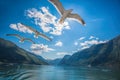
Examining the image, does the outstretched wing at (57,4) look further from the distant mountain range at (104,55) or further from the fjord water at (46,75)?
the distant mountain range at (104,55)

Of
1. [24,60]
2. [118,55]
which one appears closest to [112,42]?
[118,55]

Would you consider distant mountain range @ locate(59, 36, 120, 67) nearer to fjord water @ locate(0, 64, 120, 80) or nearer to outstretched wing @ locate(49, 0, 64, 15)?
fjord water @ locate(0, 64, 120, 80)

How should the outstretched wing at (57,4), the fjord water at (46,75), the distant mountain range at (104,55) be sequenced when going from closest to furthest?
the outstretched wing at (57,4)
the fjord water at (46,75)
the distant mountain range at (104,55)

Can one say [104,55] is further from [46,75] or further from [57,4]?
[57,4]

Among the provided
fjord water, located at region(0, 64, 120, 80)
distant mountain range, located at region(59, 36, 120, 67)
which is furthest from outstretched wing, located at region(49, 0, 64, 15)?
distant mountain range, located at region(59, 36, 120, 67)

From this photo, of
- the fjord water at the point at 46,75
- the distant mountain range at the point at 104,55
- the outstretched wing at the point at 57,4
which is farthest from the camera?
the distant mountain range at the point at 104,55

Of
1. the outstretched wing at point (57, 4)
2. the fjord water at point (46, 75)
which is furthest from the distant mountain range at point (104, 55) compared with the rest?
the outstretched wing at point (57, 4)

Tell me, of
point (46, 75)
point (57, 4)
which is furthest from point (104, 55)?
point (57, 4)

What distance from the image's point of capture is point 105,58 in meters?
70.4

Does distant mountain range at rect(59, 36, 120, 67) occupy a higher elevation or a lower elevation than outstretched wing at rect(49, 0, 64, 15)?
higher

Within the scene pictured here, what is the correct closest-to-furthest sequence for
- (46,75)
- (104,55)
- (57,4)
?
(57,4), (46,75), (104,55)

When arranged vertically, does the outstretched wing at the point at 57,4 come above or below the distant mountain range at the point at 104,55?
below

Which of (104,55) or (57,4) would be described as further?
(104,55)

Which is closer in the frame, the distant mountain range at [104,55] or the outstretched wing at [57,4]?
the outstretched wing at [57,4]
